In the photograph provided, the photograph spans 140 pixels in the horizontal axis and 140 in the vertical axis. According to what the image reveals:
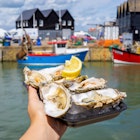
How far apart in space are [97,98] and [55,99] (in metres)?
0.25

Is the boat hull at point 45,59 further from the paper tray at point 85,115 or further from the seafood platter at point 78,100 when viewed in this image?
the paper tray at point 85,115

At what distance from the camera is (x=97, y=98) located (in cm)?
207

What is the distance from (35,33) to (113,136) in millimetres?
37244

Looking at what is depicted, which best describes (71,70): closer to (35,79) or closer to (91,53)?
(35,79)

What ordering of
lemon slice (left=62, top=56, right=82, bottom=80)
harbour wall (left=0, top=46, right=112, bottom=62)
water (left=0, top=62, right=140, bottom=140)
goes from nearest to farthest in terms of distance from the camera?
lemon slice (left=62, top=56, right=82, bottom=80) < water (left=0, top=62, right=140, bottom=140) < harbour wall (left=0, top=46, right=112, bottom=62)

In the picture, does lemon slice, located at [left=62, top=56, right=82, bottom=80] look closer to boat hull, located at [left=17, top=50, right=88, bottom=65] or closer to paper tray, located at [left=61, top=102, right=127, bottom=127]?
paper tray, located at [left=61, top=102, right=127, bottom=127]

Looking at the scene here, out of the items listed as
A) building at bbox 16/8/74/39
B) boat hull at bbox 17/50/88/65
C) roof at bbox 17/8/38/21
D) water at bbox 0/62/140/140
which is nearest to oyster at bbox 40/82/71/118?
water at bbox 0/62/140/140

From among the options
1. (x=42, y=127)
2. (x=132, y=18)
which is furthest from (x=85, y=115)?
(x=132, y=18)

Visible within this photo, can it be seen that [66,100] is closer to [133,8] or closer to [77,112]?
[77,112]

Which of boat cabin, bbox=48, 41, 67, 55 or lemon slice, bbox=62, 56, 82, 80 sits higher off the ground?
lemon slice, bbox=62, 56, 82, 80

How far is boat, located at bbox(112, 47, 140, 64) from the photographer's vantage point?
3147cm

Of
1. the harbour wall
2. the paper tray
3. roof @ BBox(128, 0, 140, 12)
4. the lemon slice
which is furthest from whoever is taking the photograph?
roof @ BBox(128, 0, 140, 12)

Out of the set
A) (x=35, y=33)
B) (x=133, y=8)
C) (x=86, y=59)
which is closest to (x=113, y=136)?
(x=86, y=59)

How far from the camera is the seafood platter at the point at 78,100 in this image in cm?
197
